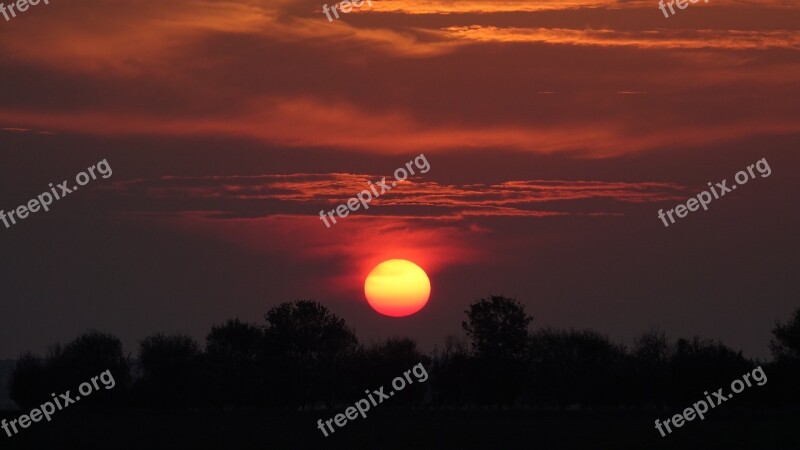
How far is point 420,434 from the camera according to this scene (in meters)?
69.2

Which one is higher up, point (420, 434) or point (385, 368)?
point (385, 368)

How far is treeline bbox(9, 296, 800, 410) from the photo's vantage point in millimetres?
124375

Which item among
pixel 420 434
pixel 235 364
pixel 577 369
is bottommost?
pixel 420 434

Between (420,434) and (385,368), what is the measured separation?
218ft

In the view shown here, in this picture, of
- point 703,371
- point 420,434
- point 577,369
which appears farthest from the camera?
point 577,369

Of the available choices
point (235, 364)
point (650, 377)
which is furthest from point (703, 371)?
point (235, 364)

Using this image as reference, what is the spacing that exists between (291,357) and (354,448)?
87.8 m

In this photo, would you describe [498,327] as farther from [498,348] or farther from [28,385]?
[28,385]

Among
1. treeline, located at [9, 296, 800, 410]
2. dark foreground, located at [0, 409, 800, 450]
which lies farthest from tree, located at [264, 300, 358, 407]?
dark foreground, located at [0, 409, 800, 450]

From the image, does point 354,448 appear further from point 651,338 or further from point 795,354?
point 651,338

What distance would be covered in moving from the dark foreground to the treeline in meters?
34.1

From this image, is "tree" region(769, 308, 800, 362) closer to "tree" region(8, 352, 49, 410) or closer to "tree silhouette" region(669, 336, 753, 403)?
"tree silhouette" region(669, 336, 753, 403)

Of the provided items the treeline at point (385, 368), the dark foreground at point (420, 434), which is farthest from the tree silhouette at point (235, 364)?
the dark foreground at point (420, 434)

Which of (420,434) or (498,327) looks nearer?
(420,434)
